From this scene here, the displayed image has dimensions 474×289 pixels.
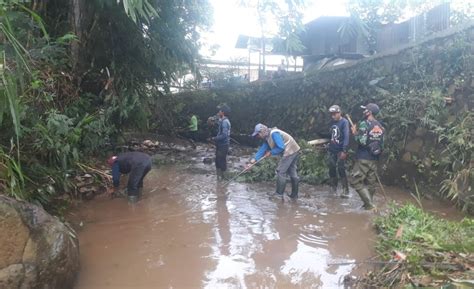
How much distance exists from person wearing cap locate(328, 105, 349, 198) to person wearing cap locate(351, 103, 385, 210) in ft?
3.55

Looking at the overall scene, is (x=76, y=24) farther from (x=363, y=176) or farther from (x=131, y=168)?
(x=363, y=176)

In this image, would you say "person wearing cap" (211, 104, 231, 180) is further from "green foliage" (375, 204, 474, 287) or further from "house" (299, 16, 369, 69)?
"house" (299, 16, 369, 69)

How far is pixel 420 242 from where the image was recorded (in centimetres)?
419

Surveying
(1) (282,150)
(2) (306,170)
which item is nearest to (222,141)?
(2) (306,170)

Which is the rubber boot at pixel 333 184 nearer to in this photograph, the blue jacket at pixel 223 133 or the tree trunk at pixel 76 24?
the blue jacket at pixel 223 133

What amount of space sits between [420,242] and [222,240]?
2567mm

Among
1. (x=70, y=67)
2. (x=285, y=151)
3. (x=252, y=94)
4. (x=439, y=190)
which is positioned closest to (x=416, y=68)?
(x=439, y=190)

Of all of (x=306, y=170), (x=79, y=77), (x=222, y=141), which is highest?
(x=79, y=77)

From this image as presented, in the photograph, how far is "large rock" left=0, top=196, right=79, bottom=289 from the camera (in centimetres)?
369

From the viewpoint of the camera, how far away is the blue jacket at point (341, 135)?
8.11 meters

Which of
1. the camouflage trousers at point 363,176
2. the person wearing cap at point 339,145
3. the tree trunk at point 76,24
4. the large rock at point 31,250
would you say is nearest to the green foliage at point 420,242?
the camouflage trousers at point 363,176

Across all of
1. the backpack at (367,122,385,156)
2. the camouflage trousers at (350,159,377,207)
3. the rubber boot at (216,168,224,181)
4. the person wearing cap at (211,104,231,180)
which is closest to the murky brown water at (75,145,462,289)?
the camouflage trousers at (350,159,377,207)

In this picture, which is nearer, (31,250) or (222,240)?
(31,250)

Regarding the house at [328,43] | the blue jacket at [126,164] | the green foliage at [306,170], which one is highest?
the house at [328,43]
